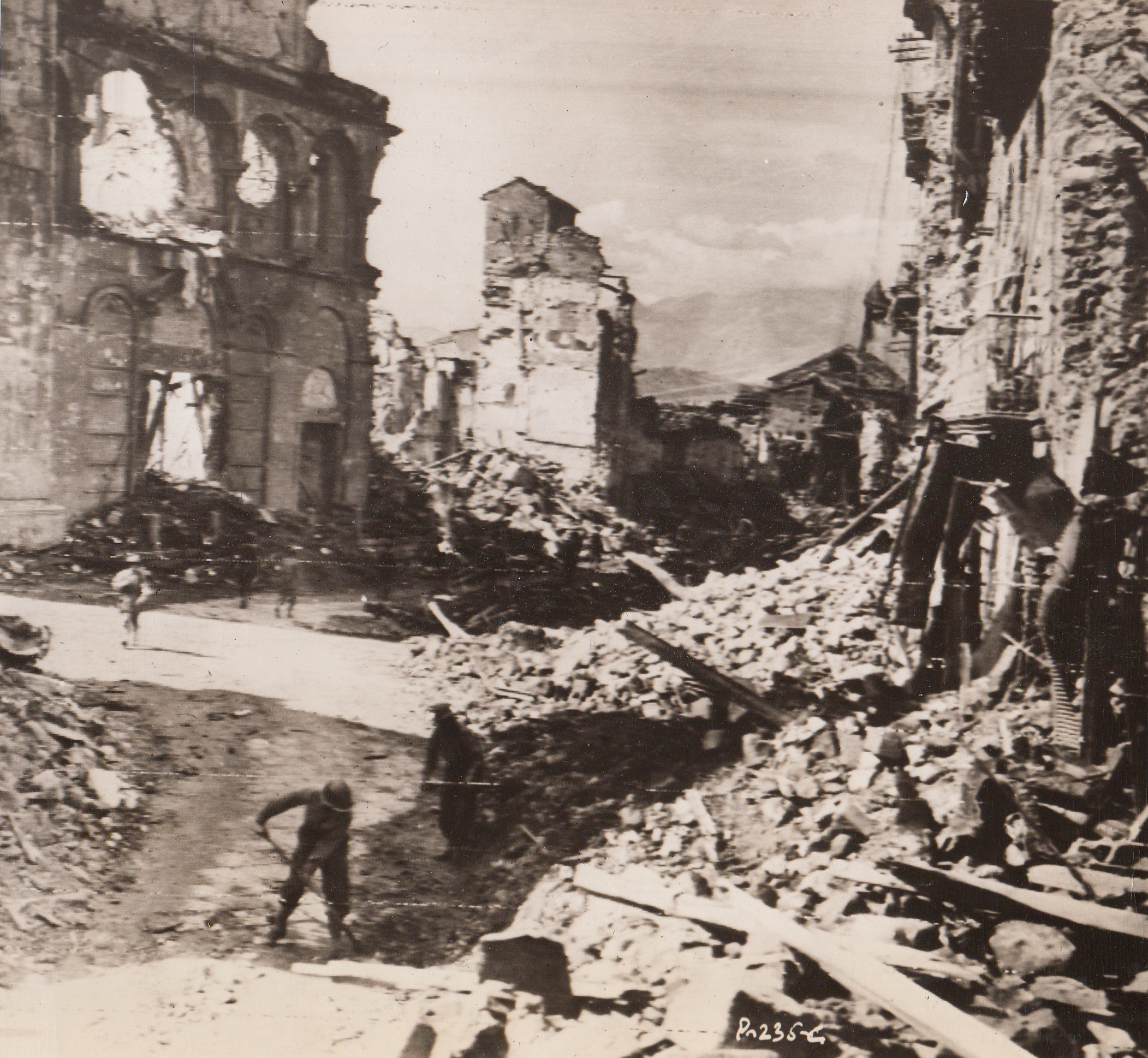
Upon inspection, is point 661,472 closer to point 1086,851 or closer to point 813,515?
point 813,515

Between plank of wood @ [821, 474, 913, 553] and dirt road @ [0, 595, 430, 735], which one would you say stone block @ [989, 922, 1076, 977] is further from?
dirt road @ [0, 595, 430, 735]

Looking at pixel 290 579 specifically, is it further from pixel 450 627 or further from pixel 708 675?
pixel 708 675

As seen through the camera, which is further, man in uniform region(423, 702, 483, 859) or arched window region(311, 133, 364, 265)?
arched window region(311, 133, 364, 265)

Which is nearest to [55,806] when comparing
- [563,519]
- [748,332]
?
[563,519]

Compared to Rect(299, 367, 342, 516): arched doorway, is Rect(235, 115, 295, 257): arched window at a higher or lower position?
higher

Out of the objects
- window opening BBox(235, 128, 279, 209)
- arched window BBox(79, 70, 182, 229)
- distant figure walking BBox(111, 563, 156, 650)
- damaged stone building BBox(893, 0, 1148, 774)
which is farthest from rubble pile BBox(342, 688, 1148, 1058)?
arched window BBox(79, 70, 182, 229)

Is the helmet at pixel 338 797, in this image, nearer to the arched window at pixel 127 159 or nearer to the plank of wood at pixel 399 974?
the plank of wood at pixel 399 974

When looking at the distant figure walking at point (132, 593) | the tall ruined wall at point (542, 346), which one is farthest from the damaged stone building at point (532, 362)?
the distant figure walking at point (132, 593)
